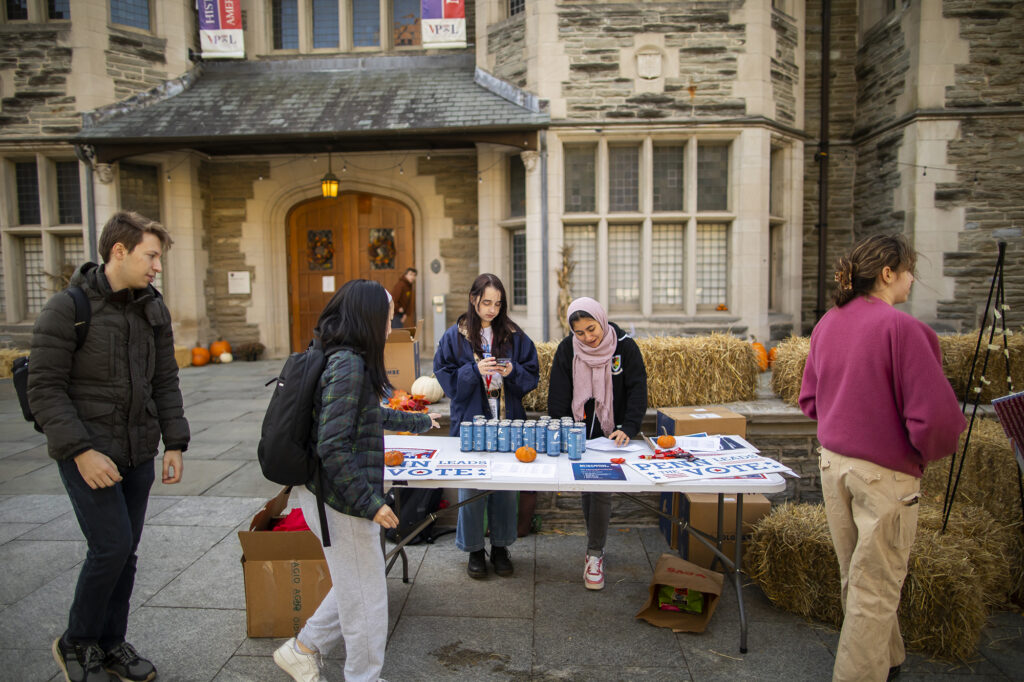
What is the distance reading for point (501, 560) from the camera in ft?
11.7

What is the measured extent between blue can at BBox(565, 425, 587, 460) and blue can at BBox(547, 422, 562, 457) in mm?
85

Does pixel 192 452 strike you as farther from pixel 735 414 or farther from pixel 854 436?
pixel 854 436

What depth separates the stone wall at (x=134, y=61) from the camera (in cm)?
894

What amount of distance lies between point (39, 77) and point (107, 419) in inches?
366

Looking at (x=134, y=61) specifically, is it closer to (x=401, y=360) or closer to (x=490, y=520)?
(x=401, y=360)

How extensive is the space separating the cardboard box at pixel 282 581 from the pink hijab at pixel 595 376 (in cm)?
161

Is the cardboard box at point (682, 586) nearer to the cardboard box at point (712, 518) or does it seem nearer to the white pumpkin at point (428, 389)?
the cardboard box at point (712, 518)

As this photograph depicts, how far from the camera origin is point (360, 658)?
229 centimetres

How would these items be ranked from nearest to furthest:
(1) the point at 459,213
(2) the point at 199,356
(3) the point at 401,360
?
(3) the point at 401,360 → (2) the point at 199,356 → (1) the point at 459,213

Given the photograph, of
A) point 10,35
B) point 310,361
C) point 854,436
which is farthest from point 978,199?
point 10,35

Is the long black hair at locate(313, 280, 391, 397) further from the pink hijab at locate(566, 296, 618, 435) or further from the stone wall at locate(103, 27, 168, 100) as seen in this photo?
the stone wall at locate(103, 27, 168, 100)

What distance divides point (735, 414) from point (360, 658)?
113 inches

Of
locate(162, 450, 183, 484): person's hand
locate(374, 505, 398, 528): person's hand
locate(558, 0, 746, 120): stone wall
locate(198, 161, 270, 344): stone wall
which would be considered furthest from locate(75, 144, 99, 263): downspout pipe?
locate(374, 505, 398, 528): person's hand

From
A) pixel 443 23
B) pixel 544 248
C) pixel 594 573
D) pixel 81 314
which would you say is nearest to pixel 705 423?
pixel 594 573
